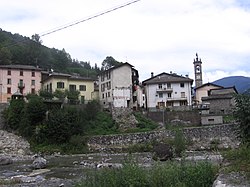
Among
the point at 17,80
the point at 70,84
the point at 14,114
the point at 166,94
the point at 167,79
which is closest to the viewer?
the point at 14,114

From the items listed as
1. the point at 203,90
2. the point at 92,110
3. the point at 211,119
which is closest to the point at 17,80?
the point at 92,110

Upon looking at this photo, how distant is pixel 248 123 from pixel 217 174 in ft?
9.78

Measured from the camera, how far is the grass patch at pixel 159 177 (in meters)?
8.90

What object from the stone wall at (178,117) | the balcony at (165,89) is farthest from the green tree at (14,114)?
the balcony at (165,89)

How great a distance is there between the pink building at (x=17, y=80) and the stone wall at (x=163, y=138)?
113 feet

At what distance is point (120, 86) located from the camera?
74250 millimetres

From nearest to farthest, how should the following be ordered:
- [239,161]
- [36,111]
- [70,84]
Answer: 1. [239,161]
2. [36,111]
3. [70,84]

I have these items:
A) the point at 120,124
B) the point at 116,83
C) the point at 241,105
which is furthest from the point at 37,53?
the point at 241,105

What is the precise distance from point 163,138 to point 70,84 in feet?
115

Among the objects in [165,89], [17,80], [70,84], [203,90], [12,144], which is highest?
[17,80]

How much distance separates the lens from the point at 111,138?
2004 inches

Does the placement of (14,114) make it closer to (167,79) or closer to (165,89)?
(165,89)

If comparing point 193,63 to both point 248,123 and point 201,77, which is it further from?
point 248,123

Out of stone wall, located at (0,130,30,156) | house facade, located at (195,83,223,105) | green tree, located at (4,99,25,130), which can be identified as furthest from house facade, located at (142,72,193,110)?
stone wall, located at (0,130,30,156)
